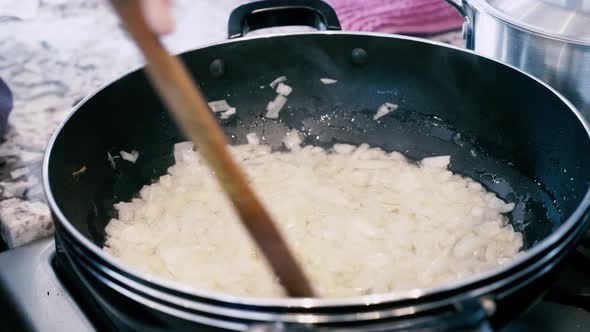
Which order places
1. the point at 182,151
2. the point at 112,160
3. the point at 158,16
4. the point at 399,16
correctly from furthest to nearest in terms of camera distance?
the point at 399,16 < the point at 182,151 < the point at 112,160 < the point at 158,16

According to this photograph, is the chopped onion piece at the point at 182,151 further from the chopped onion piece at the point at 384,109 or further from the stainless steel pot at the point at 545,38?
the stainless steel pot at the point at 545,38

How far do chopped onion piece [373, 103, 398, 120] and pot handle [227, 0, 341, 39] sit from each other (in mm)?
188

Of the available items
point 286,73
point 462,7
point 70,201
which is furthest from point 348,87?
point 70,201

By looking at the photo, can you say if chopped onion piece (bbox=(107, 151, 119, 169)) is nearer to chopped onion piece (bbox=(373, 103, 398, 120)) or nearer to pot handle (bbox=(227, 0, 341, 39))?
pot handle (bbox=(227, 0, 341, 39))

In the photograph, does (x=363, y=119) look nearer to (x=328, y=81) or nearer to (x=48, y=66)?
(x=328, y=81)

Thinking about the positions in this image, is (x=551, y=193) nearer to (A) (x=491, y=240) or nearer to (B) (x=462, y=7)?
(A) (x=491, y=240)

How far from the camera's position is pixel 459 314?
0.49 m

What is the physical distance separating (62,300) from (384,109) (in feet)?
2.28

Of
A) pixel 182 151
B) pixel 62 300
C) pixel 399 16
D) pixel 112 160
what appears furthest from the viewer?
pixel 399 16

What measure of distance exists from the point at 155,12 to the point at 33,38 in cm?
139

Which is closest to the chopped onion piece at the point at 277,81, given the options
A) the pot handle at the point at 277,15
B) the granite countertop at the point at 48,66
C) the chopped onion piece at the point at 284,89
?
the chopped onion piece at the point at 284,89

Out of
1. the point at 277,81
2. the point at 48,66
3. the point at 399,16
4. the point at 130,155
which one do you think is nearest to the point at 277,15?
the point at 277,81

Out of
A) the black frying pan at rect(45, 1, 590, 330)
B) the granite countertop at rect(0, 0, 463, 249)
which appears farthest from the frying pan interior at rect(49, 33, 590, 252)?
the granite countertop at rect(0, 0, 463, 249)

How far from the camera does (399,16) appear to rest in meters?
1.44
